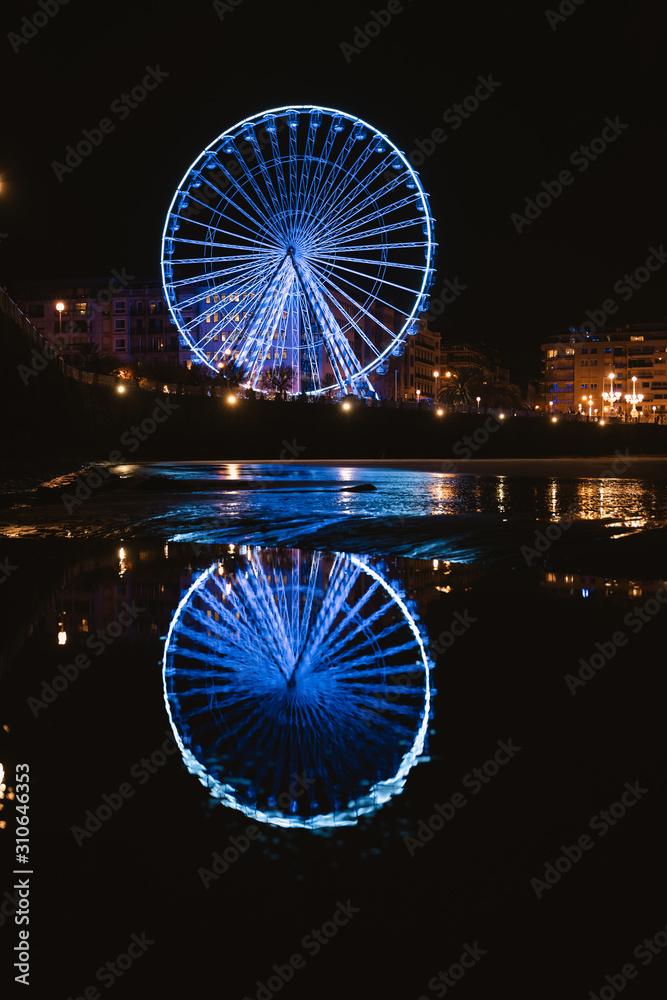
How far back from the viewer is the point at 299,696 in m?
5.26

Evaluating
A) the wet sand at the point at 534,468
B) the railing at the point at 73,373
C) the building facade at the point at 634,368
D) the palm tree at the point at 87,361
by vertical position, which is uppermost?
the building facade at the point at 634,368

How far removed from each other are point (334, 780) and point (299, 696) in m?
1.34

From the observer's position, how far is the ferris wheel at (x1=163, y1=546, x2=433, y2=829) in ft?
12.6

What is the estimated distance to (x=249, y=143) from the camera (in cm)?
4788

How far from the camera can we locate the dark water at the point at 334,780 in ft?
9.05

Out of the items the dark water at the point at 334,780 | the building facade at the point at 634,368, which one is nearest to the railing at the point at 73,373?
the dark water at the point at 334,780

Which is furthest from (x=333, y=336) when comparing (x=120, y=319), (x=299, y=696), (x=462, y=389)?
(x=462, y=389)

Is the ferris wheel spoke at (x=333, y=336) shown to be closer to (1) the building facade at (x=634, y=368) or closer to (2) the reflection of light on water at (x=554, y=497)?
(2) the reflection of light on water at (x=554, y=497)

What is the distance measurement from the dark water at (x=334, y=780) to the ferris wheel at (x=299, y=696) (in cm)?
2

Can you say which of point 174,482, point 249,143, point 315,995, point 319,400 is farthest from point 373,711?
point 319,400

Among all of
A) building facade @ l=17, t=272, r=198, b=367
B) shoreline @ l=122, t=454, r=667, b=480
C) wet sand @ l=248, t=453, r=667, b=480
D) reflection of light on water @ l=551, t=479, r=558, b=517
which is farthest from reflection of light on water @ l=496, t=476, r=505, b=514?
building facade @ l=17, t=272, r=198, b=367

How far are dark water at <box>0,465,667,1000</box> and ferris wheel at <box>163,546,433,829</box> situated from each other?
0.07 feet

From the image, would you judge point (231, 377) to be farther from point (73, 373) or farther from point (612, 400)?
point (612, 400)

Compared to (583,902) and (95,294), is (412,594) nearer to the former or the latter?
(583,902)
